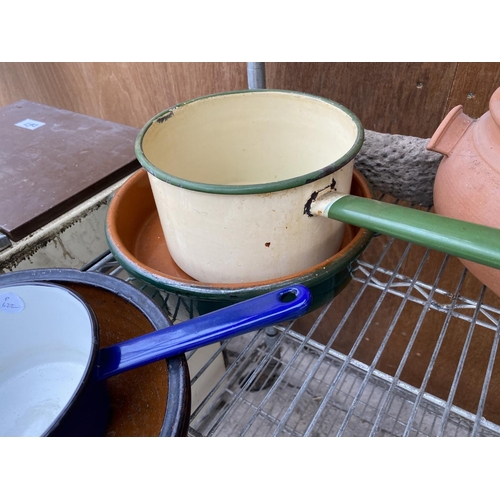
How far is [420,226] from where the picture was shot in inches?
14.9

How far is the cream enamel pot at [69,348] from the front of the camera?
0.36 meters

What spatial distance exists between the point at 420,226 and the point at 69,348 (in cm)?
39

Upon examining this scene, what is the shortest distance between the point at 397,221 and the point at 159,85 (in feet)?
2.58

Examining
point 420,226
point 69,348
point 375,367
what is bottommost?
point 375,367

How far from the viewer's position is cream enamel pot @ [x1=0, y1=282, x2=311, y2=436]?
0.36 metres

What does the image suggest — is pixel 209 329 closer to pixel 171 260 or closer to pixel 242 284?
pixel 242 284

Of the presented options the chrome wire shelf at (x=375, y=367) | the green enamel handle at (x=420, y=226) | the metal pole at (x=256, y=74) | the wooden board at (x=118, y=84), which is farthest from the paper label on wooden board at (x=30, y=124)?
the green enamel handle at (x=420, y=226)

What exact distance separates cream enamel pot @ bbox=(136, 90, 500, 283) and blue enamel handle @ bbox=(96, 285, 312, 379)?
9 cm

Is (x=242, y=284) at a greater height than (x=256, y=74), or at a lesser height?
lesser

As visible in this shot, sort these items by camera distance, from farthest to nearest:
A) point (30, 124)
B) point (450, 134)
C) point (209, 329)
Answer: point (30, 124)
point (450, 134)
point (209, 329)

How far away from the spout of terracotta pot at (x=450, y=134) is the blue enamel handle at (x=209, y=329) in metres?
0.25

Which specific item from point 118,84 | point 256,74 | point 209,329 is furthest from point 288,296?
point 118,84

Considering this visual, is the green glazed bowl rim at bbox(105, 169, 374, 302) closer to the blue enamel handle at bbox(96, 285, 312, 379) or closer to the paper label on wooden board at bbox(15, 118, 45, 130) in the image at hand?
the blue enamel handle at bbox(96, 285, 312, 379)

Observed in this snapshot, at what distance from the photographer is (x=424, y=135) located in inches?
26.9
